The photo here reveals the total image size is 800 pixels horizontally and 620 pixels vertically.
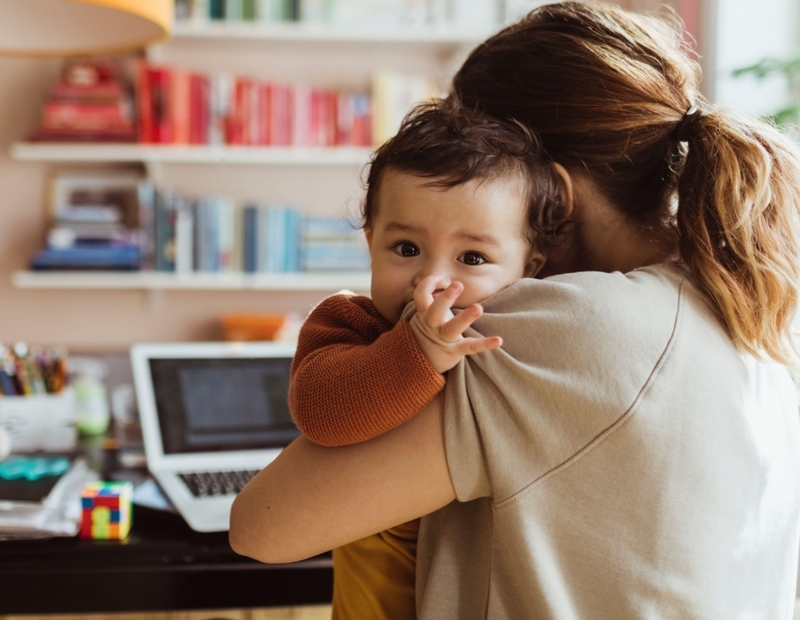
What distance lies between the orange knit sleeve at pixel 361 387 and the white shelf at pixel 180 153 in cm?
219

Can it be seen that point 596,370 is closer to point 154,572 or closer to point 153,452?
point 154,572

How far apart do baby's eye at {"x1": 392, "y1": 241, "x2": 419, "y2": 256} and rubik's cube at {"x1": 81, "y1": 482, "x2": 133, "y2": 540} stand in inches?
25.8

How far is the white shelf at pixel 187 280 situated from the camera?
2957 mm

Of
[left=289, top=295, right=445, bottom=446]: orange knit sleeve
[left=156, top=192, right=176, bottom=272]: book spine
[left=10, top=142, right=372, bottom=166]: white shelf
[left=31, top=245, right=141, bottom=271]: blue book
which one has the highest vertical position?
[left=289, top=295, right=445, bottom=446]: orange knit sleeve

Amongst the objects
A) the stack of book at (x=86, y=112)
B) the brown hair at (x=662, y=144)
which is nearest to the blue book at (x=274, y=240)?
the stack of book at (x=86, y=112)

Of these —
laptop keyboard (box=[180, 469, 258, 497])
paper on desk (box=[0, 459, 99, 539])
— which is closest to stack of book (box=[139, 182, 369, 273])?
laptop keyboard (box=[180, 469, 258, 497])

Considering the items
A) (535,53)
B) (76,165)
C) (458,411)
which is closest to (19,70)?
(76,165)

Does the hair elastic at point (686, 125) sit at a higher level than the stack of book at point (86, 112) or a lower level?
higher

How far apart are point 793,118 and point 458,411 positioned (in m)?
1.68

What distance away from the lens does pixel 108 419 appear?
2020 millimetres

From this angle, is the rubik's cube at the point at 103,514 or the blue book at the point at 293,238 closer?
the rubik's cube at the point at 103,514

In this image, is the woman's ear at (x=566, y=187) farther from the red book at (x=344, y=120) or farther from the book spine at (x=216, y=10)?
the book spine at (x=216, y=10)

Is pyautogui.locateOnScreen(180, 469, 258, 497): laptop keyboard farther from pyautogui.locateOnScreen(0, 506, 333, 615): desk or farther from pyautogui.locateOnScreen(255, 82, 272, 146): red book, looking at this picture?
pyautogui.locateOnScreen(255, 82, 272, 146): red book

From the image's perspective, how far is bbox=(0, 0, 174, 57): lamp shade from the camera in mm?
1601
